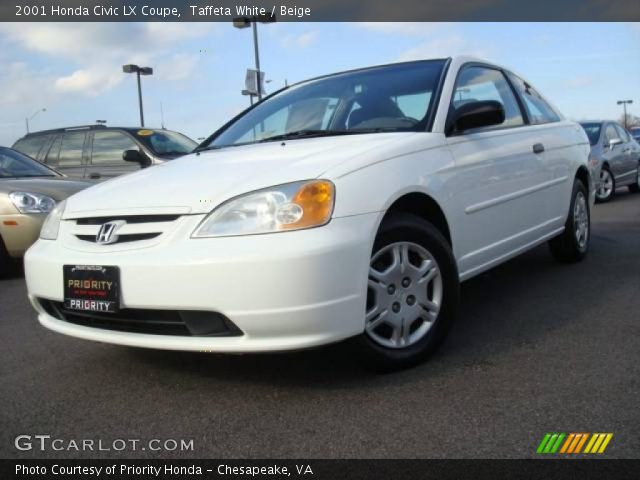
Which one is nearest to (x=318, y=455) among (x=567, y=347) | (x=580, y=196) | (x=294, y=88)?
(x=567, y=347)

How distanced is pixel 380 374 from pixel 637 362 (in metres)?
1.15

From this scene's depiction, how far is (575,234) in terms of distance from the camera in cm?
495

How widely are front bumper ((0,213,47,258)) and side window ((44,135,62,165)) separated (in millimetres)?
3927

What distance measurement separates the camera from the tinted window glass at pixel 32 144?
9.36 meters

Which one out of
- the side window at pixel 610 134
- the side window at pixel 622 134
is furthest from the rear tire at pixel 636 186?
the side window at pixel 610 134

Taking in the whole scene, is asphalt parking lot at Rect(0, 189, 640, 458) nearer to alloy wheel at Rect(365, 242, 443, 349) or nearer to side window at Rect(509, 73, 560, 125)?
alloy wheel at Rect(365, 242, 443, 349)

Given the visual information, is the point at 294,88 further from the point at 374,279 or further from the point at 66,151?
the point at 66,151

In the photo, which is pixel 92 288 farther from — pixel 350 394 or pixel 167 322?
pixel 350 394

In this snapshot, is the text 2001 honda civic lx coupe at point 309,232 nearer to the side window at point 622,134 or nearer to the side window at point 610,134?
the side window at point 610,134

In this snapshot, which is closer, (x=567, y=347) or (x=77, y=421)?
(x=77, y=421)

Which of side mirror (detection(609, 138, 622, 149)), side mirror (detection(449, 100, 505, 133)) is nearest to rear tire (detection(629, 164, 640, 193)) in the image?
side mirror (detection(609, 138, 622, 149))

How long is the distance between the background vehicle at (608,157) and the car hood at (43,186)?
314 inches

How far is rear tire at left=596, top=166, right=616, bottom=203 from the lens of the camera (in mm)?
10594
